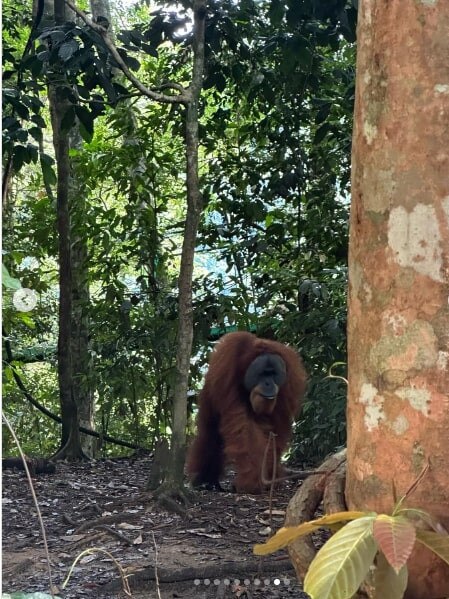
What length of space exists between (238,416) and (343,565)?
3.03 m

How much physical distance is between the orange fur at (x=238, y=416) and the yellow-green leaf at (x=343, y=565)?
9.27 ft

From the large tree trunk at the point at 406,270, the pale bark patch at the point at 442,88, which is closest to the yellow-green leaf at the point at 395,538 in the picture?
the large tree trunk at the point at 406,270

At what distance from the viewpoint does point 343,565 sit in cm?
126

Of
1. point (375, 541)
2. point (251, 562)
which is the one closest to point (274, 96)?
point (251, 562)

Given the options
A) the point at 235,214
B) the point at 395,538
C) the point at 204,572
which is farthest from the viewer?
the point at 235,214

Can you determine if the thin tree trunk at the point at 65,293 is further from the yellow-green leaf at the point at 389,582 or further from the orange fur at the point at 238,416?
the yellow-green leaf at the point at 389,582

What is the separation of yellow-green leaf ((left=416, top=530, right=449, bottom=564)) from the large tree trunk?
0.11 meters

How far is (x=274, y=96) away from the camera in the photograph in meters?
4.72

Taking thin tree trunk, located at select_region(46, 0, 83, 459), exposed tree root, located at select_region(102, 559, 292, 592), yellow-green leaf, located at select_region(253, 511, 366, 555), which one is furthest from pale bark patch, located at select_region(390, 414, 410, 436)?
thin tree trunk, located at select_region(46, 0, 83, 459)

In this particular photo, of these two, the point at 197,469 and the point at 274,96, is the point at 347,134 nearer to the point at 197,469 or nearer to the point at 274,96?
the point at 274,96

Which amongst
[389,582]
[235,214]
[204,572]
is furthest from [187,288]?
[389,582]

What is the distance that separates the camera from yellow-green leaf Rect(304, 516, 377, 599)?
4.12 feet

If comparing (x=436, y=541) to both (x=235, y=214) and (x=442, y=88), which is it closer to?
(x=442, y=88)

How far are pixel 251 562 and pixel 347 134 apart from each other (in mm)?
2609
